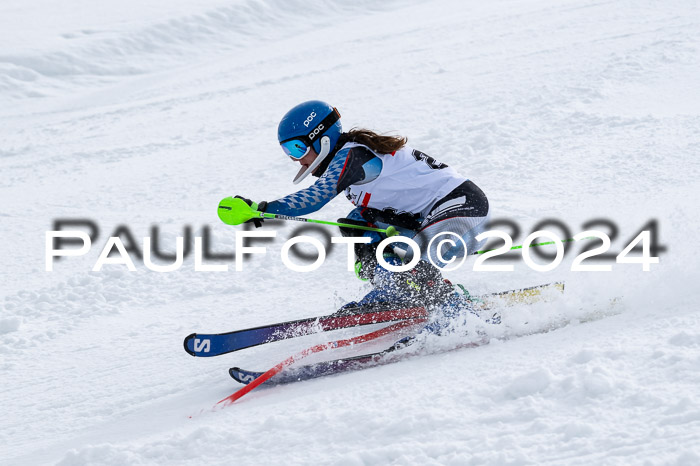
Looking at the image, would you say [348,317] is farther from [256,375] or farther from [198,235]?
[198,235]

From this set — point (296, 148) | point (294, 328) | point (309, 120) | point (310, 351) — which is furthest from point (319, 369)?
point (309, 120)

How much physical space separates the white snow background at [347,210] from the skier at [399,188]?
0.54 m

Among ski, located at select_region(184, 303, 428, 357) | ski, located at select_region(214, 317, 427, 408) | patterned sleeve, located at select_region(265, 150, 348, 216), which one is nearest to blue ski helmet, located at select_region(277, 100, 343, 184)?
patterned sleeve, located at select_region(265, 150, 348, 216)

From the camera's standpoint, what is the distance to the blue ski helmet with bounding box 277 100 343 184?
13.7 feet

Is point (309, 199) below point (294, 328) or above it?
above

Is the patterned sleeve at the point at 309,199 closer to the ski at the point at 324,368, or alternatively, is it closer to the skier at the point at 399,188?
the skier at the point at 399,188

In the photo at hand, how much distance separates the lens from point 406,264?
431 centimetres

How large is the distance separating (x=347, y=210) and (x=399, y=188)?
2.62 meters

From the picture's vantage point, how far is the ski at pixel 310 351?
3.66 m

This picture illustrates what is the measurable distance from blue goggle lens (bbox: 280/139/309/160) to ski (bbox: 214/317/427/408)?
1088mm

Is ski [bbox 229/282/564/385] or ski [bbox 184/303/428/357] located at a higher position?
ski [bbox 184/303/428/357]

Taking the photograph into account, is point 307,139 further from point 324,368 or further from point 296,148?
point 324,368

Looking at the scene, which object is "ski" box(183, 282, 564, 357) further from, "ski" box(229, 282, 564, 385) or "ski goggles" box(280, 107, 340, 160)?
"ski goggles" box(280, 107, 340, 160)

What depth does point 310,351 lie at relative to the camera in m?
4.00
